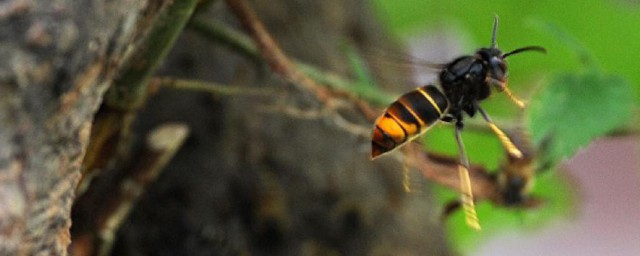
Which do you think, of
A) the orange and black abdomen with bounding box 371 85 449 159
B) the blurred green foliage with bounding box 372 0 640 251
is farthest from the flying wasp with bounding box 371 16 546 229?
the blurred green foliage with bounding box 372 0 640 251

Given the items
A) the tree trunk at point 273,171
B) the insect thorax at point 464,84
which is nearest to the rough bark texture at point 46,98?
the tree trunk at point 273,171

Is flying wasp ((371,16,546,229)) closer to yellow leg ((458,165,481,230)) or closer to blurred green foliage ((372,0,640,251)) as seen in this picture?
yellow leg ((458,165,481,230))

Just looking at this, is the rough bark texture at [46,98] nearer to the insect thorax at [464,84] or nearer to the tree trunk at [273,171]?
the tree trunk at [273,171]

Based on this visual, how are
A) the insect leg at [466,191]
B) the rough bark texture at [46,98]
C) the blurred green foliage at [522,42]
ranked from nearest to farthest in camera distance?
the rough bark texture at [46,98], the insect leg at [466,191], the blurred green foliage at [522,42]

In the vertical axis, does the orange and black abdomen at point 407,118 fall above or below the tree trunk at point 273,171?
above

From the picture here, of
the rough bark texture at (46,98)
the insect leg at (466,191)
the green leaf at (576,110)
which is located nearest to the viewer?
the rough bark texture at (46,98)

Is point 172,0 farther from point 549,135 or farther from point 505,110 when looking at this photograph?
point 505,110

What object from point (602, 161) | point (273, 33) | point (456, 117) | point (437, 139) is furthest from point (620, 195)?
point (456, 117)
